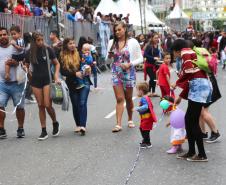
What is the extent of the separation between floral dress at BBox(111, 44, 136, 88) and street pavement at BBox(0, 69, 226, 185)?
0.85m

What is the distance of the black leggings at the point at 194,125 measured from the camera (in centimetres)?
719

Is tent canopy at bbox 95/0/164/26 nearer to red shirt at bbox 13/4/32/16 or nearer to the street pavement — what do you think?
red shirt at bbox 13/4/32/16

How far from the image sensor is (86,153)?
26.2ft

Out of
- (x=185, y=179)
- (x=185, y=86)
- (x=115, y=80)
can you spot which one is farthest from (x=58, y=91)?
(x=185, y=179)

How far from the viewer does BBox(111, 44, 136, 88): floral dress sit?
9.66m

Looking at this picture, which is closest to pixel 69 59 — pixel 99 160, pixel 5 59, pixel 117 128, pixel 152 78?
pixel 5 59

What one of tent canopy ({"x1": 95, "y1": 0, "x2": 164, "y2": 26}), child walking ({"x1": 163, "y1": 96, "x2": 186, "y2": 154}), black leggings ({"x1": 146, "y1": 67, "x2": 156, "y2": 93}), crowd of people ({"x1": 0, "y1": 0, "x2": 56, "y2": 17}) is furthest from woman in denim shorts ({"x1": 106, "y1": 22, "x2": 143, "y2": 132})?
tent canopy ({"x1": 95, "y1": 0, "x2": 164, "y2": 26})

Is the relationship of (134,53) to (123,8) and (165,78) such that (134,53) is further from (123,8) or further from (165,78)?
(123,8)

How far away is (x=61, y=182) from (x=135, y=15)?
105ft

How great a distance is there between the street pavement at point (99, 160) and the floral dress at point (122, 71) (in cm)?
85

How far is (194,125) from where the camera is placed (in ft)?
23.8

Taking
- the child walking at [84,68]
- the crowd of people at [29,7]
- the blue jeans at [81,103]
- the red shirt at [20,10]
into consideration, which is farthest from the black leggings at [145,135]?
the red shirt at [20,10]

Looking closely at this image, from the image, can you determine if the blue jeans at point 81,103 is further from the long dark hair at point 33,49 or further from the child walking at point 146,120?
the child walking at point 146,120

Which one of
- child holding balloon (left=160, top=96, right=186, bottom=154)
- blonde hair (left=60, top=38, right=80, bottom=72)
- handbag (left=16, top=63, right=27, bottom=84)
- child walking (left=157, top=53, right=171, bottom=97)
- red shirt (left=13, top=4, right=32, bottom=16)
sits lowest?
child holding balloon (left=160, top=96, right=186, bottom=154)
